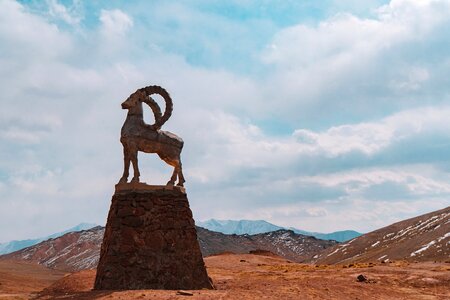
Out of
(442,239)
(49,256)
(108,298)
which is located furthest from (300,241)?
(108,298)

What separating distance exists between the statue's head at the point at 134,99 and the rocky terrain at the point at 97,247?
126 meters

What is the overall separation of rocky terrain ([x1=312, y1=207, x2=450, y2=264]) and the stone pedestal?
204 feet

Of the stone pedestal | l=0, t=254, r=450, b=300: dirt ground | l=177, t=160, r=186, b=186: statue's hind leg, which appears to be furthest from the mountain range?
the stone pedestal

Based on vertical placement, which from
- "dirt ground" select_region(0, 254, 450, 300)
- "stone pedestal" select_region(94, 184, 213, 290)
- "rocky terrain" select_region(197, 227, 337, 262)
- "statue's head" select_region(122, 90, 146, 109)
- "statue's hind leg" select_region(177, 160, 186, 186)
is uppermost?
"rocky terrain" select_region(197, 227, 337, 262)

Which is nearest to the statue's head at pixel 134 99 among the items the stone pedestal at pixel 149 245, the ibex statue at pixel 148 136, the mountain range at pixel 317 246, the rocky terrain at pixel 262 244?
the ibex statue at pixel 148 136

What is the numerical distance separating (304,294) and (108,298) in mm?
9082

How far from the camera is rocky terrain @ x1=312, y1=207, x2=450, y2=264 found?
81.5 m

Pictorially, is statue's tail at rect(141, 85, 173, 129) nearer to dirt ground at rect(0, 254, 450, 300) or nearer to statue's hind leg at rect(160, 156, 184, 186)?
statue's hind leg at rect(160, 156, 184, 186)

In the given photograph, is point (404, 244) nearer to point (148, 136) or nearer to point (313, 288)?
point (313, 288)

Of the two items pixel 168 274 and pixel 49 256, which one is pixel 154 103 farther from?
pixel 49 256

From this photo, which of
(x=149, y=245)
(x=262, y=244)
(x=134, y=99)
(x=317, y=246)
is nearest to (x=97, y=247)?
(x=262, y=244)

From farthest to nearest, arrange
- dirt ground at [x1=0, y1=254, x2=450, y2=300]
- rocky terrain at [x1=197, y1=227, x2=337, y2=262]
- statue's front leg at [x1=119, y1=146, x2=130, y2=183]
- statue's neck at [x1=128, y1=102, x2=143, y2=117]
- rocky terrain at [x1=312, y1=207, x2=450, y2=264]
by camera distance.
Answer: rocky terrain at [x1=197, y1=227, x2=337, y2=262]
rocky terrain at [x1=312, y1=207, x2=450, y2=264]
statue's neck at [x1=128, y1=102, x2=143, y2=117]
statue's front leg at [x1=119, y1=146, x2=130, y2=183]
dirt ground at [x1=0, y1=254, x2=450, y2=300]

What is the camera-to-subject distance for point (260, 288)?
22594mm

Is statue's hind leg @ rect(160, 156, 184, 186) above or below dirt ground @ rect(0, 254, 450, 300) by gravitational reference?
above
